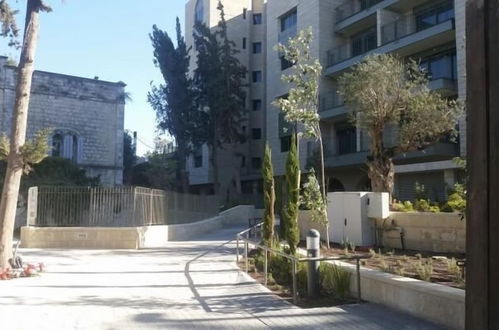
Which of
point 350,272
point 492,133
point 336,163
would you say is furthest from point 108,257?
point 336,163

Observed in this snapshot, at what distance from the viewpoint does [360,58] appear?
110 ft

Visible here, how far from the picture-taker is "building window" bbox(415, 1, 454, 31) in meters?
30.0

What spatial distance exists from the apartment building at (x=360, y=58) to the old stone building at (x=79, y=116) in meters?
12.8

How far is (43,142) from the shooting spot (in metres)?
12.6

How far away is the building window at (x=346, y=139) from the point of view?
121ft

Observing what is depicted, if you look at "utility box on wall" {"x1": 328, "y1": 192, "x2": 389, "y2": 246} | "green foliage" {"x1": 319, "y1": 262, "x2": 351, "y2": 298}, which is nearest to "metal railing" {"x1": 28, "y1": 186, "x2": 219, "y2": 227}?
"utility box on wall" {"x1": 328, "y1": 192, "x2": 389, "y2": 246}

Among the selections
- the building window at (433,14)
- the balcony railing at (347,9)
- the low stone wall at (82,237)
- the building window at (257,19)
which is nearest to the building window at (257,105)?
the building window at (257,19)

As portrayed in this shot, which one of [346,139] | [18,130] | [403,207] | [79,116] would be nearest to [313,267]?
[403,207]

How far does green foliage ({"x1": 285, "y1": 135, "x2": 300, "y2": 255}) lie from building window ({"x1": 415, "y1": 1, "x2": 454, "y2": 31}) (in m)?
21.6

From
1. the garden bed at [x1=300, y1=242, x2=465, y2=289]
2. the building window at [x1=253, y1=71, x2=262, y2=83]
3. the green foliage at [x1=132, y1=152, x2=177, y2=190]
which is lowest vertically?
the garden bed at [x1=300, y1=242, x2=465, y2=289]

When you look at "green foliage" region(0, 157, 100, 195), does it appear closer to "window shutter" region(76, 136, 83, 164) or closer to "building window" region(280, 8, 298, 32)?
"window shutter" region(76, 136, 83, 164)

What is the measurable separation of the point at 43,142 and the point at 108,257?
4789 millimetres

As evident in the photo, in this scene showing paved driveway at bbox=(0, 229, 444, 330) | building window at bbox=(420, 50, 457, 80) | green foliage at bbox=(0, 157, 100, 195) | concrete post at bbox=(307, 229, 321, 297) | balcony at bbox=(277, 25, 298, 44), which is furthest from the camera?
balcony at bbox=(277, 25, 298, 44)

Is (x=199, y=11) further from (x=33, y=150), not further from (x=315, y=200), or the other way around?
(x=315, y=200)
